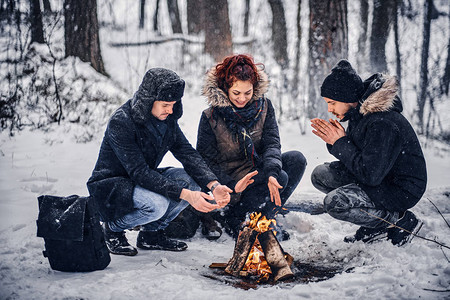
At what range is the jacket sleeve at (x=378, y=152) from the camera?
2814mm

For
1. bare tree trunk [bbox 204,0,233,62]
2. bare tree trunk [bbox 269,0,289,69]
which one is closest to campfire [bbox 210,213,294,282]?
bare tree trunk [bbox 204,0,233,62]

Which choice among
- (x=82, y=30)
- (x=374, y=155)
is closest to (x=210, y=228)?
(x=374, y=155)

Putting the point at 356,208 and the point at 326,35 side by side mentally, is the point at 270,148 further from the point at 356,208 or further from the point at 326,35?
the point at 326,35

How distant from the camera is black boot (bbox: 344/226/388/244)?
308 cm

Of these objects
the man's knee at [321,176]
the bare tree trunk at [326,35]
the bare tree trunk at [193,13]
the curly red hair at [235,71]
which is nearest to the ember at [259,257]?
the man's knee at [321,176]

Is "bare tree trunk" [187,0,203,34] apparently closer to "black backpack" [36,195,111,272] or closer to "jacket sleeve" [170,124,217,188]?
"jacket sleeve" [170,124,217,188]

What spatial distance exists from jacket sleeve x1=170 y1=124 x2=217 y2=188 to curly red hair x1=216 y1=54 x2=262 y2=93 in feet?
1.95

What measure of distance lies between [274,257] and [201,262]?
0.64m

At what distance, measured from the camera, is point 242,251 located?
2.75m

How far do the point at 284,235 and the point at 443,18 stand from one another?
34.7 ft

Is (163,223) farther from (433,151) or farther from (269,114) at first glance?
(433,151)

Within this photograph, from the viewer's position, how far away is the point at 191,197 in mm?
2889

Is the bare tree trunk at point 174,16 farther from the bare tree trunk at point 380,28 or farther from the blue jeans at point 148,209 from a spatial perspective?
the blue jeans at point 148,209

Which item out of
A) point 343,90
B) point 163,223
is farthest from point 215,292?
point 343,90
